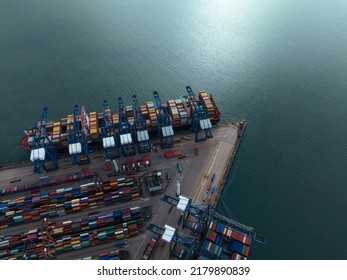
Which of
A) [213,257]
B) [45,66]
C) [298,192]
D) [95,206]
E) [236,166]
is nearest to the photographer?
[213,257]

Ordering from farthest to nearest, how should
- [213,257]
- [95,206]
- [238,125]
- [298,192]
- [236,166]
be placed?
[238,125]
[236,166]
[298,192]
[95,206]
[213,257]

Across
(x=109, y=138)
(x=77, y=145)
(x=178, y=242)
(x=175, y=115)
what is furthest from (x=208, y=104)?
(x=178, y=242)

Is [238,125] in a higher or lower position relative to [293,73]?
lower

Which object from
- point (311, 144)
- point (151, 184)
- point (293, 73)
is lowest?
point (151, 184)

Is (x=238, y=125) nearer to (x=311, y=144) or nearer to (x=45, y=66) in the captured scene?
(x=311, y=144)

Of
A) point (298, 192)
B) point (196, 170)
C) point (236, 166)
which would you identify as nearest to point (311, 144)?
point (298, 192)

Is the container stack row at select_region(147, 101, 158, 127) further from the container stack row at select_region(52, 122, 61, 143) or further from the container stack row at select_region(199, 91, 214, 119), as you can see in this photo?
the container stack row at select_region(52, 122, 61, 143)

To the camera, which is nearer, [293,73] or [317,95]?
[317,95]

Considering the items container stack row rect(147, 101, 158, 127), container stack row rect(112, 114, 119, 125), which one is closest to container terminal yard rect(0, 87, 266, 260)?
container stack row rect(112, 114, 119, 125)
